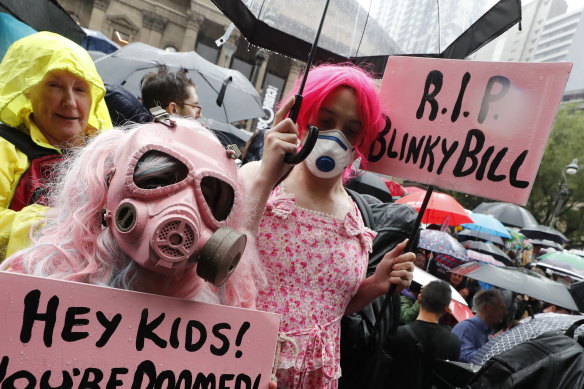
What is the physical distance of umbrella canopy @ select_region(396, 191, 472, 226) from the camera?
290 inches

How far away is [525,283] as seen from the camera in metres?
4.22

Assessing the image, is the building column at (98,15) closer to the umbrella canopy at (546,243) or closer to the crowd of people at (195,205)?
the umbrella canopy at (546,243)

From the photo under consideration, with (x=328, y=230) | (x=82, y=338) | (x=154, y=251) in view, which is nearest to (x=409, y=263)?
(x=328, y=230)

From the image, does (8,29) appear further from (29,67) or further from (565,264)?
(565,264)

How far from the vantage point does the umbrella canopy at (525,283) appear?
4012 millimetres

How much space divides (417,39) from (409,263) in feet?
3.47

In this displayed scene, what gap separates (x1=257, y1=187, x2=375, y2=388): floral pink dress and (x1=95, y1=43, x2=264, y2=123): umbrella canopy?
452 cm

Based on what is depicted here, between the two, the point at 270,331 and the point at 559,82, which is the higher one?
the point at 559,82

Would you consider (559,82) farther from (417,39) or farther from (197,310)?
(197,310)

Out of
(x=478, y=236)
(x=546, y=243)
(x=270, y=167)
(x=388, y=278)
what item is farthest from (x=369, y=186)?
(x=546, y=243)

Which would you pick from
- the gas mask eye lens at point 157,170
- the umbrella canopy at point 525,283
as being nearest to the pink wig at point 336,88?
the gas mask eye lens at point 157,170

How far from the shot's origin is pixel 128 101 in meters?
3.16

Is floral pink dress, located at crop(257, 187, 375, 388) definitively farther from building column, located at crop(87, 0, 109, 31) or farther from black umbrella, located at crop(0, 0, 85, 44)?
building column, located at crop(87, 0, 109, 31)

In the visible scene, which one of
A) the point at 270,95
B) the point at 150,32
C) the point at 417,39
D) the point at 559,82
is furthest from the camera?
the point at 150,32
